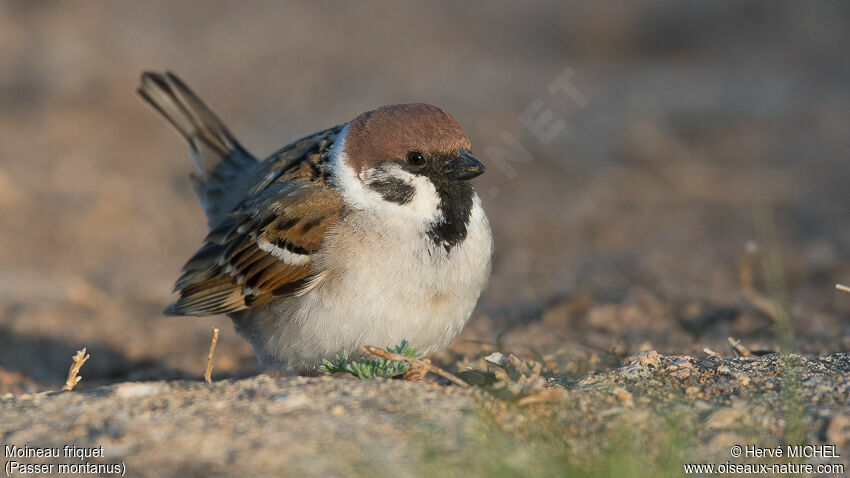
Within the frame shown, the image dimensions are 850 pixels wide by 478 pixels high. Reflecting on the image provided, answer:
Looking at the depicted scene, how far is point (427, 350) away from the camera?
4758mm

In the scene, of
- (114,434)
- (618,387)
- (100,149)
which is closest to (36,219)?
(100,149)

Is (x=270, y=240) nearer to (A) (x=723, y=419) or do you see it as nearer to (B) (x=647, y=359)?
(B) (x=647, y=359)

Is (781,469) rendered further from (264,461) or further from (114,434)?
(114,434)

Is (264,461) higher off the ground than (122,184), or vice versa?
(122,184)

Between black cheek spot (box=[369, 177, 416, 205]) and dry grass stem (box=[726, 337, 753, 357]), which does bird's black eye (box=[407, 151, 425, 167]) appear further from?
dry grass stem (box=[726, 337, 753, 357])

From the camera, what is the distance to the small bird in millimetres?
4496

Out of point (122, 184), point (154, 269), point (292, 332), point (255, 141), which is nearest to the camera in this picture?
point (292, 332)

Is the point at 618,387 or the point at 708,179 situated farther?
the point at 708,179

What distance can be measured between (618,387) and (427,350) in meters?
1.20

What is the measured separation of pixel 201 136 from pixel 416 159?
→ 249 cm

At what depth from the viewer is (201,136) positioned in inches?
262

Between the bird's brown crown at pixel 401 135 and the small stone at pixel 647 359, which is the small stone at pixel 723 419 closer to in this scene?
the small stone at pixel 647 359

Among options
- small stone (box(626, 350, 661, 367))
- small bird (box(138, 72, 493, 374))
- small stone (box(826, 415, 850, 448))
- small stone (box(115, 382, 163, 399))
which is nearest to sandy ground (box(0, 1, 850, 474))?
small stone (box(626, 350, 661, 367))

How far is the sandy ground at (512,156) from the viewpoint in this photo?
661 centimetres
